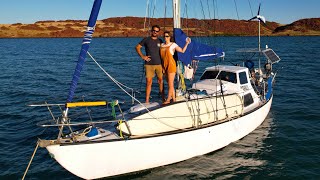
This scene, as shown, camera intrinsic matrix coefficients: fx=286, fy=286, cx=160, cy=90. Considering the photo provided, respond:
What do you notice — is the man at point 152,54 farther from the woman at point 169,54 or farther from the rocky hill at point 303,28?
the rocky hill at point 303,28

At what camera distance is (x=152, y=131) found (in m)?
9.33

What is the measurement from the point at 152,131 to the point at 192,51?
13.0ft

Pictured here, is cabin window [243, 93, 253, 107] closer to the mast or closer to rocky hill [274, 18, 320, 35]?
the mast

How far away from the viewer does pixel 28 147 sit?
1190cm

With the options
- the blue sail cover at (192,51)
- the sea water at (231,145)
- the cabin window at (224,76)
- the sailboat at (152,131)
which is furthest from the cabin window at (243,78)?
the sea water at (231,145)

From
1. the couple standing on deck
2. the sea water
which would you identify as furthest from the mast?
the sea water

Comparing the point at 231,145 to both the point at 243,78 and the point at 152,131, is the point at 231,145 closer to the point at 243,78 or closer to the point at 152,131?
the point at 243,78

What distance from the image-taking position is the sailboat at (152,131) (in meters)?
8.12

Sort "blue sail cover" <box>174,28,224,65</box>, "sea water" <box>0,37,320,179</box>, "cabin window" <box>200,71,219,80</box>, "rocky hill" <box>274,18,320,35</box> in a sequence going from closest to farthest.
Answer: "sea water" <box>0,37,320,179</box> < "blue sail cover" <box>174,28,224,65</box> < "cabin window" <box>200,71,219,80</box> < "rocky hill" <box>274,18,320,35</box>

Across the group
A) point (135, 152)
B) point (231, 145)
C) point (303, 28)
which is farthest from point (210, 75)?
point (303, 28)

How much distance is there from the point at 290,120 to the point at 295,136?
2.45m

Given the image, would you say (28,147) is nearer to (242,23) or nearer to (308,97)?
(308,97)

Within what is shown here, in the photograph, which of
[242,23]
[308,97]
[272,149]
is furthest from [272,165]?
[242,23]

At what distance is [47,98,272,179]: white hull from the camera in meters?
8.16
